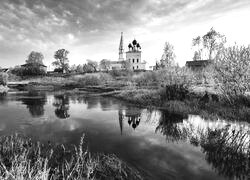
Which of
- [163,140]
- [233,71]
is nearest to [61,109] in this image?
[163,140]

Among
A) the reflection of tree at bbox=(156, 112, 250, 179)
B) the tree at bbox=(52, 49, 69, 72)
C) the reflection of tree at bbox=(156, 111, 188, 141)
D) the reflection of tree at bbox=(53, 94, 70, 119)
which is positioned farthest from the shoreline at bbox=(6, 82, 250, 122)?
the tree at bbox=(52, 49, 69, 72)

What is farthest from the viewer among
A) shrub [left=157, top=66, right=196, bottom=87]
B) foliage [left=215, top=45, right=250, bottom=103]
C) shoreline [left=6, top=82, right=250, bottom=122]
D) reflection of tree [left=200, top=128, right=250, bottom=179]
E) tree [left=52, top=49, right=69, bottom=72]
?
tree [left=52, top=49, right=69, bottom=72]

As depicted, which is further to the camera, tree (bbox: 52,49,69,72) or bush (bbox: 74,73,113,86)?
tree (bbox: 52,49,69,72)

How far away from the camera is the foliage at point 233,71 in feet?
42.3

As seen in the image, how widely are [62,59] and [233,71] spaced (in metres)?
91.4

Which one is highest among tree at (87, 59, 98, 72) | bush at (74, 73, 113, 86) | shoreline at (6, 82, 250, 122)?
tree at (87, 59, 98, 72)

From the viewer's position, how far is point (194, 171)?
6.18 m

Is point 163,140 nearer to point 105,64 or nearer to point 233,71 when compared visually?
point 233,71

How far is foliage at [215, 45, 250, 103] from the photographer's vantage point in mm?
12886

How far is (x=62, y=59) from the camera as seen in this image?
299ft

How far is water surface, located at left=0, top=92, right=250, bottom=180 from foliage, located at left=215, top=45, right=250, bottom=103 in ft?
12.7

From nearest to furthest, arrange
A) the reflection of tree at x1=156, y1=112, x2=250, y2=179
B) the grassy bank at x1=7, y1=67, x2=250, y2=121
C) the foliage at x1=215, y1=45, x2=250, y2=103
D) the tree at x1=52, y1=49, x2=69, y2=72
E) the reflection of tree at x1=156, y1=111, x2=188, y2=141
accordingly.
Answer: the reflection of tree at x1=156, y1=112, x2=250, y2=179 < the reflection of tree at x1=156, y1=111, x2=188, y2=141 < the foliage at x1=215, y1=45, x2=250, y2=103 < the grassy bank at x1=7, y1=67, x2=250, y2=121 < the tree at x1=52, y1=49, x2=69, y2=72

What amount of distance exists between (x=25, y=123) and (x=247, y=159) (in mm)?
14347

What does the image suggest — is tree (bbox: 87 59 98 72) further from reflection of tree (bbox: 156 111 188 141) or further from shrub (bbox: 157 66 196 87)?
reflection of tree (bbox: 156 111 188 141)
